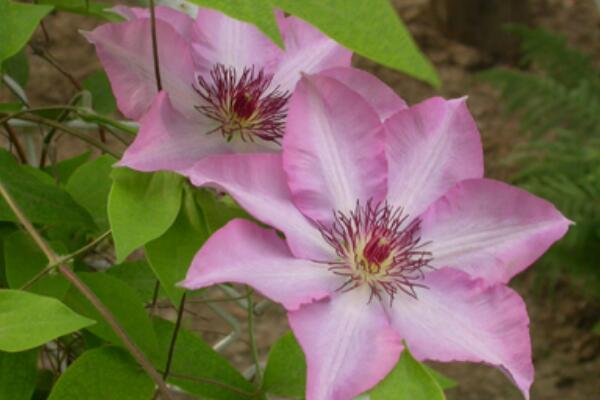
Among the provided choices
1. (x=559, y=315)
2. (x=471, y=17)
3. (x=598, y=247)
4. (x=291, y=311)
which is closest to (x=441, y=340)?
(x=291, y=311)

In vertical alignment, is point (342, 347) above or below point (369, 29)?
below

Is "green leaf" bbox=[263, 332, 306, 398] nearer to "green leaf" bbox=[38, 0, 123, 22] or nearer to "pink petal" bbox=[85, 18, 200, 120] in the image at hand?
"pink petal" bbox=[85, 18, 200, 120]

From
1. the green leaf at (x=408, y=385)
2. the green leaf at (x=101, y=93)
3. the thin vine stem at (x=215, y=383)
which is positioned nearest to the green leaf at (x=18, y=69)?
the green leaf at (x=101, y=93)

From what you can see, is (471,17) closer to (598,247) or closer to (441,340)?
(598,247)

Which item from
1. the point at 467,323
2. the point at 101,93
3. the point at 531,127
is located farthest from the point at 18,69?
the point at 531,127

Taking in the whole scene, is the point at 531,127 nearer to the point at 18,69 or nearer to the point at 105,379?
the point at 18,69

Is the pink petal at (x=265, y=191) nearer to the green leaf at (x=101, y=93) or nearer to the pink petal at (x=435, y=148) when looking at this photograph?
the pink petal at (x=435, y=148)
